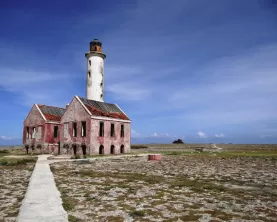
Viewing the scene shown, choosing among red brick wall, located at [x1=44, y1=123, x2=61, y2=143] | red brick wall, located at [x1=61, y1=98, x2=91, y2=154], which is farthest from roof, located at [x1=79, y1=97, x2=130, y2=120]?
red brick wall, located at [x1=44, y1=123, x2=61, y2=143]

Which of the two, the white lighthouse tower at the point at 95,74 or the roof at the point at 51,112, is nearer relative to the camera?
the roof at the point at 51,112

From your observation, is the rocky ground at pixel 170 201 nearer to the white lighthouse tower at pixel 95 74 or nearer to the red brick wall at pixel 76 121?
the red brick wall at pixel 76 121

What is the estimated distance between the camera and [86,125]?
3256cm

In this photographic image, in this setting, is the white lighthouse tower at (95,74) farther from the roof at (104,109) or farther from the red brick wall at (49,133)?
the red brick wall at (49,133)

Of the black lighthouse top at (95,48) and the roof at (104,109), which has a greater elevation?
the black lighthouse top at (95,48)

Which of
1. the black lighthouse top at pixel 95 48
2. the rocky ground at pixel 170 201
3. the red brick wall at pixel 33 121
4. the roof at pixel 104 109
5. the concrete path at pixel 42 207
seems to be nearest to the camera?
the concrete path at pixel 42 207

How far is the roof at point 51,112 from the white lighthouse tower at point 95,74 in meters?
5.69

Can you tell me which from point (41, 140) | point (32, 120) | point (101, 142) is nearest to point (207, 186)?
point (101, 142)

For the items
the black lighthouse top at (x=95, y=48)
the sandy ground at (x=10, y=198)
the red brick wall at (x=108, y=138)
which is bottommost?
the sandy ground at (x=10, y=198)

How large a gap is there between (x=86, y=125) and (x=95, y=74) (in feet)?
34.8

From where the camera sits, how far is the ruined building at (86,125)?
1298 inches

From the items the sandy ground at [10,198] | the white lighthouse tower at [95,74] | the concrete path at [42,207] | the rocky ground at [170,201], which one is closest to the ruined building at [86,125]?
the white lighthouse tower at [95,74]

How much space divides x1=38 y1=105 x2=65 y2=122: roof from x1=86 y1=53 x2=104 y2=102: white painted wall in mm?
5692

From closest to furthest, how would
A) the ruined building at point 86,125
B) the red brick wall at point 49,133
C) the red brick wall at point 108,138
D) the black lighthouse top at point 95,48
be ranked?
the red brick wall at point 108,138 < the ruined building at point 86,125 < the red brick wall at point 49,133 < the black lighthouse top at point 95,48
